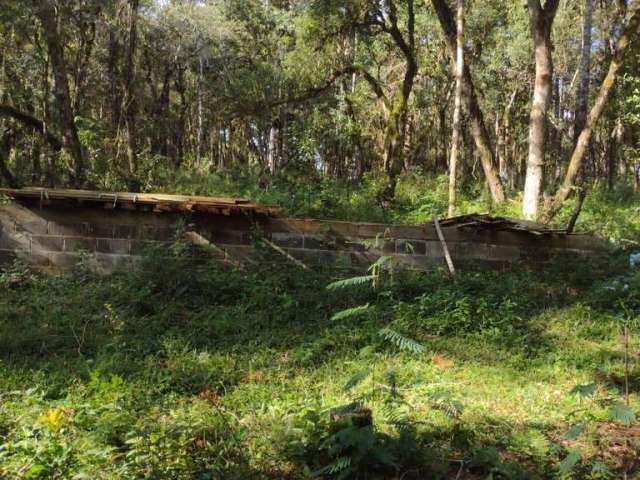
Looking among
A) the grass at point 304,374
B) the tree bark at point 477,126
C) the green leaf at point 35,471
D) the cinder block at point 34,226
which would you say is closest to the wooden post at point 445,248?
the grass at point 304,374

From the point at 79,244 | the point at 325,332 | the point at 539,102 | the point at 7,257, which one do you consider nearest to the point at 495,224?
the point at 325,332

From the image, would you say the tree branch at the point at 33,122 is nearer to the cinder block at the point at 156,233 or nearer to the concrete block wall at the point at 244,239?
the concrete block wall at the point at 244,239

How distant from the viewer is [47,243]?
7.80 metres

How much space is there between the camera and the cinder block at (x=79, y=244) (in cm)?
783

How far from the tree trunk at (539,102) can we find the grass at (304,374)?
7.36ft

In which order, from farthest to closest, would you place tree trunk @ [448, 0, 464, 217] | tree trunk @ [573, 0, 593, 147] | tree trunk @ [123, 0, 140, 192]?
tree trunk @ [123, 0, 140, 192] < tree trunk @ [573, 0, 593, 147] < tree trunk @ [448, 0, 464, 217]

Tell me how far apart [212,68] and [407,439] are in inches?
822

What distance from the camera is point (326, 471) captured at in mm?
3516

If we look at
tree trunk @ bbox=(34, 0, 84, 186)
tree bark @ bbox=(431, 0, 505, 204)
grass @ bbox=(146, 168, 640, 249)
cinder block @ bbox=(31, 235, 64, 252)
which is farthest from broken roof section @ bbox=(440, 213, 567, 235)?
tree trunk @ bbox=(34, 0, 84, 186)

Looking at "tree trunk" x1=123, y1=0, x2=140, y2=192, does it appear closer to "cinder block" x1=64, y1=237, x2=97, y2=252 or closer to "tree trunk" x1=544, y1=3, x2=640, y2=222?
"cinder block" x1=64, y1=237, x2=97, y2=252

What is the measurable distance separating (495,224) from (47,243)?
6.06 m

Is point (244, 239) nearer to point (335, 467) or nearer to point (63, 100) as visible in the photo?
point (335, 467)

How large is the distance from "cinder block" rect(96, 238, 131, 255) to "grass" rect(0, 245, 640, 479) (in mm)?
406

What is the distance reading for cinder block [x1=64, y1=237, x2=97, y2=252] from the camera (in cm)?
783
